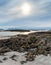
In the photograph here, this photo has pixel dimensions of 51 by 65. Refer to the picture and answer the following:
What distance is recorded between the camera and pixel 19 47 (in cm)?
1936

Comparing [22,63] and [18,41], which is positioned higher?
[18,41]

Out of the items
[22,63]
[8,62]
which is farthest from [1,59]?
[22,63]

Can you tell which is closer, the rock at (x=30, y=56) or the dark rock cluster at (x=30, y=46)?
the rock at (x=30, y=56)

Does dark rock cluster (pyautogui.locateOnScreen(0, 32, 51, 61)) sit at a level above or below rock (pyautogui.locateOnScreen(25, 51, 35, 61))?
above

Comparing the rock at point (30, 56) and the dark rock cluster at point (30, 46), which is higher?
the dark rock cluster at point (30, 46)

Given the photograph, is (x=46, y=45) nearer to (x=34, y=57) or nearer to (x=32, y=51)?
(x=32, y=51)

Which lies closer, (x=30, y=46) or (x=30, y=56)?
(x=30, y=56)

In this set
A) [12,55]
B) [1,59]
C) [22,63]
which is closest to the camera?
[22,63]

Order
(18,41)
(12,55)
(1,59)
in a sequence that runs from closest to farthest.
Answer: (1,59) < (12,55) < (18,41)

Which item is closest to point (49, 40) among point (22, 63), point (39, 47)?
point (39, 47)

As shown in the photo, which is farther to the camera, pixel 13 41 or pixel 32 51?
pixel 13 41

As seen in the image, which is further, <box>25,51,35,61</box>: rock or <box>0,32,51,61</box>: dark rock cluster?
<box>0,32,51,61</box>: dark rock cluster

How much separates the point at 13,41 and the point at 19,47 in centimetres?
227

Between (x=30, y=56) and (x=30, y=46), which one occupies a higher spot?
(x=30, y=46)
